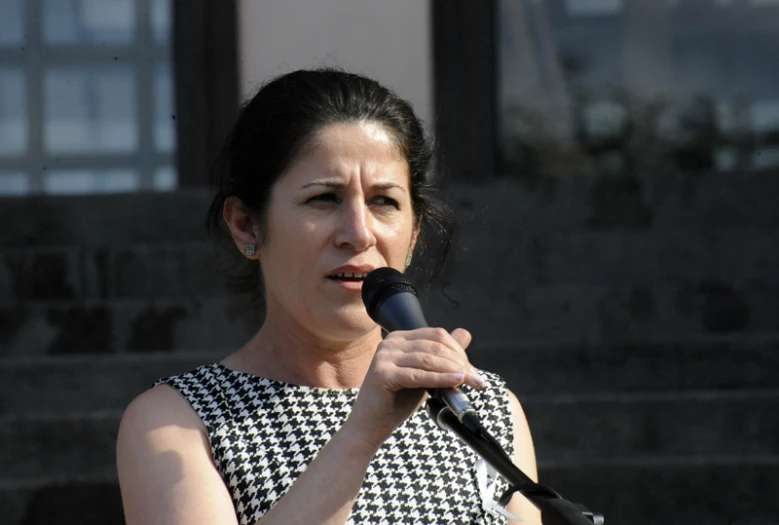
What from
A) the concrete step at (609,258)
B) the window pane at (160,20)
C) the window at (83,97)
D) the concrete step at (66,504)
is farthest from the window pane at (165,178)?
the concrete step at (66,504)

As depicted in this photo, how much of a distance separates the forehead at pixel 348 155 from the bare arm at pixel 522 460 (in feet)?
1.74

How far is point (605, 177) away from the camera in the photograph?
524 cm

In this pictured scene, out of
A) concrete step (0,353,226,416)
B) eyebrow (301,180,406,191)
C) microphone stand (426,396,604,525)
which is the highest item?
eyebrow (301,180,406,191)

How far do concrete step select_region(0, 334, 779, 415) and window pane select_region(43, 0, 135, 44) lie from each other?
9.35ft

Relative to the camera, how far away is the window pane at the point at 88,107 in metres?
6.71

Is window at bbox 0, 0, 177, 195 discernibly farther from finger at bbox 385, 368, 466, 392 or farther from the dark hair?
finger at bbox 385, 368, 466, 392

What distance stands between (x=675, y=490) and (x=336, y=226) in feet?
7.58

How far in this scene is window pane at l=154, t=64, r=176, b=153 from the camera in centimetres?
656

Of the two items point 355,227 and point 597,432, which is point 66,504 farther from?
point 355,227

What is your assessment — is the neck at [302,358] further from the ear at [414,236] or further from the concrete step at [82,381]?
the concrete step at [82,381]

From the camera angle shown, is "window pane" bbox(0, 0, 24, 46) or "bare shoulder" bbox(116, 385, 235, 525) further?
"window pane" bbox(0, 0, 24, 46)

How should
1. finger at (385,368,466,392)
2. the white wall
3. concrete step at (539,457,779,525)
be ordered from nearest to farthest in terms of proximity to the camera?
1. finger at (385,368,466,392)
2. concrete step at (539,457,779,525)
3. the white wall

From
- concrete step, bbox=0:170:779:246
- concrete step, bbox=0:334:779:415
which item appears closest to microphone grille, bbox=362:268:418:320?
concrete step, bbox=0:334:779:415

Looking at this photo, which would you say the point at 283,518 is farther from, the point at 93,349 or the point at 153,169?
the point at 153,169
